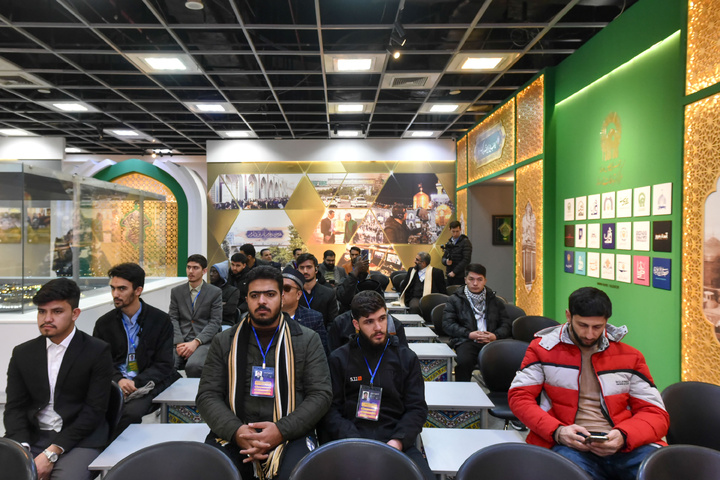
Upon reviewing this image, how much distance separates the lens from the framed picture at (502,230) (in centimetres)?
1042

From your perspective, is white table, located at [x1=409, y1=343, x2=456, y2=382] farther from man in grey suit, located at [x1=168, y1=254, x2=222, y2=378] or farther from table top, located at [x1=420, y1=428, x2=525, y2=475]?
man in grey suit, located at [x1=168, y1=254, x2=222, y2=378]

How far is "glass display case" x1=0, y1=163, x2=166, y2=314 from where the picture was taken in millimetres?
4848

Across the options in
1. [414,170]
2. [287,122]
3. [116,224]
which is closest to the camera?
[116,224]

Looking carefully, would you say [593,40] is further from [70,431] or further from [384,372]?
[70,431]

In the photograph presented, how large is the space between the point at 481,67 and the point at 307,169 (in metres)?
5.90

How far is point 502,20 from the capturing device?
203 inches

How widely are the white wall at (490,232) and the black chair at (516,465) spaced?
8.92m

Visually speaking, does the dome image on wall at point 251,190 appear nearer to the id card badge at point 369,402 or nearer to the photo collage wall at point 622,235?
the photo collage wall at point 622,235

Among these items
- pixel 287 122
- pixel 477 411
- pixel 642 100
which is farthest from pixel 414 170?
pixel 477 411

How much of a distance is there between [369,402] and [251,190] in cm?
966

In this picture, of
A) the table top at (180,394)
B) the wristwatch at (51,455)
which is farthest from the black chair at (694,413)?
the wristwatch at (51,455)

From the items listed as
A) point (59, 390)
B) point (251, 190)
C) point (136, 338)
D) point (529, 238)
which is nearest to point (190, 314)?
point (136, 338)

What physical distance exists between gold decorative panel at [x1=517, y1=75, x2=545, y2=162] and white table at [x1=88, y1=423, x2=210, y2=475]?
18.6ft

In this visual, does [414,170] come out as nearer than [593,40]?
No
